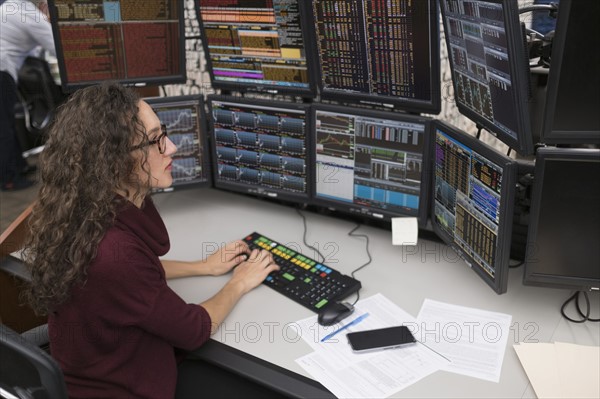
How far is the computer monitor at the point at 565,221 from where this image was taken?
4.50ft

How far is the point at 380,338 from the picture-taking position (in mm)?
1466

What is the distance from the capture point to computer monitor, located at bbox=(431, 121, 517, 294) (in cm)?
142

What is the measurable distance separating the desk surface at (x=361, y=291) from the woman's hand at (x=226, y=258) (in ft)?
0.10

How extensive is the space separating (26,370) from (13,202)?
3173 mm

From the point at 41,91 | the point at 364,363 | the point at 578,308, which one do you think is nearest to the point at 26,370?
the point at 364,363

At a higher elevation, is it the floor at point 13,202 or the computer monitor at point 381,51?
the computer monitor at point 381,51

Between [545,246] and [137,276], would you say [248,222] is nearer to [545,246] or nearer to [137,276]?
[137,276]

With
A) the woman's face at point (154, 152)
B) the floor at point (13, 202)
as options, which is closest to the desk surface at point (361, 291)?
the woman's face at point (154, 152)

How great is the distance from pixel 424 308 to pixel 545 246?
362 millimetres

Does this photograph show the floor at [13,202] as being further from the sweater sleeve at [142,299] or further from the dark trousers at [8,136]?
the sweater sleeve at [142,299]

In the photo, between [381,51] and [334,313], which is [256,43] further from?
[334,313]

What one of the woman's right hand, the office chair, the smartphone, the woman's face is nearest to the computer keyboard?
the woman's right hand

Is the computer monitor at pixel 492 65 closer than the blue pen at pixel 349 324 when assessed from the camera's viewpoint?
Yes

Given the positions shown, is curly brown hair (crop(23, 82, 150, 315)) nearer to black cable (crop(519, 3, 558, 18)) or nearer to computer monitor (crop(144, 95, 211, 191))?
computer monitor (crop(144, 95, 211, 191))
